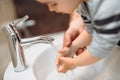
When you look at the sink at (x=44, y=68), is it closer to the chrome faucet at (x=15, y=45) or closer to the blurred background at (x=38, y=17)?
the chrome faucet at (x=15, y=45)

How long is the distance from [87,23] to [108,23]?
0.17m

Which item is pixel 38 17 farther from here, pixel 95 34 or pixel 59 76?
pixel 95 34

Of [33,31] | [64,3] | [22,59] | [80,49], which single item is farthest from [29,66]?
[33,31]

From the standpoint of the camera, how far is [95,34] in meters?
0.55

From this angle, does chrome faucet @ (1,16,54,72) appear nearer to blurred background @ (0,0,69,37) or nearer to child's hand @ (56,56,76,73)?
child's hand @ (56,56,76,73)

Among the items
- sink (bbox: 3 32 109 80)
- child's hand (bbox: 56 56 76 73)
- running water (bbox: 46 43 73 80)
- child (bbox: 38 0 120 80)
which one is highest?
child (bbox: 38 0 120 80)

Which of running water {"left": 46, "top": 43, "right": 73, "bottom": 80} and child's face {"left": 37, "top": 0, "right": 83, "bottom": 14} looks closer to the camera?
child's face {"left": 37, "top": 0, "right": 83, "bottom": 14}

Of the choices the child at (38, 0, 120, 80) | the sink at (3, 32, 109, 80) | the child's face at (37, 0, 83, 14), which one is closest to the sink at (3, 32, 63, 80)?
the sink at (3, 32, 109, 80)

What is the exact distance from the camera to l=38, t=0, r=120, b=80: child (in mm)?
504

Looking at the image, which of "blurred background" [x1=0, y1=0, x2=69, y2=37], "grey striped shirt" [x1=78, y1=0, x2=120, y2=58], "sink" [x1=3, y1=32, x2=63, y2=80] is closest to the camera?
"grey striped shirt" [x1=78, y1=0, x2=120, y2=58]

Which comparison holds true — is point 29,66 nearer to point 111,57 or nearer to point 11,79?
point 11,79

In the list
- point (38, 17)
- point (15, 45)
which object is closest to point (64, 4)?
point (15, 45)

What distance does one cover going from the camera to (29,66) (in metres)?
0.77

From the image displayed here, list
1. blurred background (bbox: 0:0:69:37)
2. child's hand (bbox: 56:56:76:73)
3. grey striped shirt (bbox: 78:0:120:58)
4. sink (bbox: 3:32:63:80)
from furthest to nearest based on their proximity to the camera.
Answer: blurred background (bbox: 0:0:69:37), sink (bbox: 3:32:63:80), child's hand (bbox: 56:56:76:73), grey striped shirt (bbox: 78:0:120:58)
